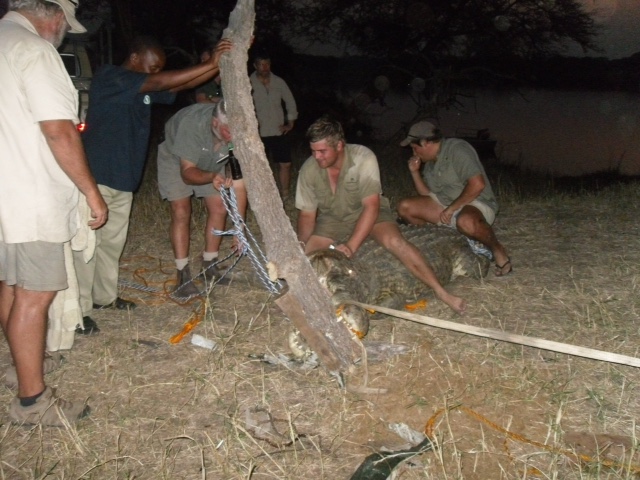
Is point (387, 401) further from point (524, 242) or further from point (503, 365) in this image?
point (524, 242)

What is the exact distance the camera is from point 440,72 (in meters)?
15.2

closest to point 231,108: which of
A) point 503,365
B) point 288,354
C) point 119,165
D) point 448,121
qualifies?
point 119,165

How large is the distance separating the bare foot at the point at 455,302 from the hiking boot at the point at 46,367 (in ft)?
8.66

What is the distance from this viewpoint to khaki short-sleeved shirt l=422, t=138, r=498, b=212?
524 cm

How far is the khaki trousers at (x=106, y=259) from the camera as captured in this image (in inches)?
169

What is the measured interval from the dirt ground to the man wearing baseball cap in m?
0.46

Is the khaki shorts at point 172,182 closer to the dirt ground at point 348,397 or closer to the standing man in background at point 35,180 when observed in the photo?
the dirt ground at point 348,397

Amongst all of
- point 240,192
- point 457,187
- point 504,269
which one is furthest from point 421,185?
point 240,192

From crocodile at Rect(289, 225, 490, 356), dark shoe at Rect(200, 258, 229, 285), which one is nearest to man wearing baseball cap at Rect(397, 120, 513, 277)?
crocodile at Rect(289, 225, 490, 356)

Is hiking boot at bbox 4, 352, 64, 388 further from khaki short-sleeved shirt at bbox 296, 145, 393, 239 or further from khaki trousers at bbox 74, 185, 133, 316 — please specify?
khaki short-sleeved shirt at bbox 296, 145, 393, 239

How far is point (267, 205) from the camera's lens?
3365 mm

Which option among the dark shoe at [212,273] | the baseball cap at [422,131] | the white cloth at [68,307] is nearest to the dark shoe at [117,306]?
the dark shoe at [212,273]

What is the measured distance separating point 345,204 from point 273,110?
138 inches

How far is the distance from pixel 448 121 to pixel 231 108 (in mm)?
22905
